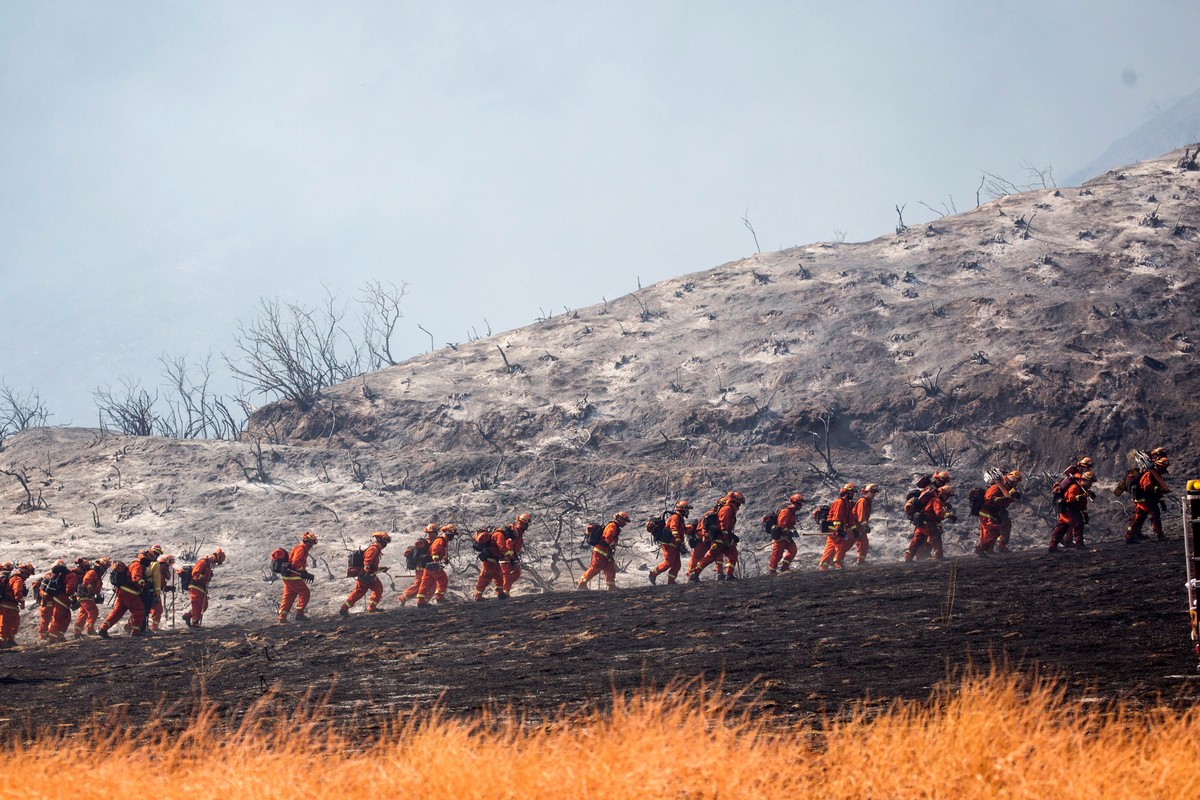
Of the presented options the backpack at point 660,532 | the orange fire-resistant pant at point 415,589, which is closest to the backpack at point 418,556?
the orange fire-resistant pant at point 415,589

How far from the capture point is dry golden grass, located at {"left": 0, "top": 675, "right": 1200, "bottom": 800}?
16.6 feet

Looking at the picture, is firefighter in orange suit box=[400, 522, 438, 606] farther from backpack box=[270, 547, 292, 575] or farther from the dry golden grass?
the dry golden grass

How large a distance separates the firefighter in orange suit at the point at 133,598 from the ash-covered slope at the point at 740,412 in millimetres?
3424

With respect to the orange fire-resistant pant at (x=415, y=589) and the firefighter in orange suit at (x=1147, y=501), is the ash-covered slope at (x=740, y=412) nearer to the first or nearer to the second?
the orange fire-resistant pant at (x=415, y=589)

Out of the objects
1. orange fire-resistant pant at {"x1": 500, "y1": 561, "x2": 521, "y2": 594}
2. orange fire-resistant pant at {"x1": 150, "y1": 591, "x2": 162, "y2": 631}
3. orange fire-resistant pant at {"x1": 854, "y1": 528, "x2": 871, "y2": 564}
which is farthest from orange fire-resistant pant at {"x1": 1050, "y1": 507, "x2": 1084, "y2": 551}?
orange fire-resistant pant at {"x1": 150, "y1": 591, "x2": 162, "y2": 631}

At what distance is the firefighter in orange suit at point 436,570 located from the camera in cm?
1886

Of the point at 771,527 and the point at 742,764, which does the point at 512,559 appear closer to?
the point at 771,527

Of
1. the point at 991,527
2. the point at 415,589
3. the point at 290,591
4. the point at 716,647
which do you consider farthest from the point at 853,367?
→ the point at 716,647

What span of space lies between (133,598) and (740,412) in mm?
18250

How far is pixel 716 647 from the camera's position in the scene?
1081 cm

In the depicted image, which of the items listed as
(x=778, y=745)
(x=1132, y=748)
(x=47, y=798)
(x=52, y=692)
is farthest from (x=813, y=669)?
(x=52, y=692)

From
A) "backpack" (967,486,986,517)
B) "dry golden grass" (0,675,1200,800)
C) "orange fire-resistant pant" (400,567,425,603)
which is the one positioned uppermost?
"backpack" (967,486,986,517)

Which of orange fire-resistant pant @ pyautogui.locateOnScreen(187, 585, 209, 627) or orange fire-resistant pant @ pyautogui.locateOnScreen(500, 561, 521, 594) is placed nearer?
orange fire-resistant pant @ pyautogui.locateOnScreen(500, 561, 521, 594)

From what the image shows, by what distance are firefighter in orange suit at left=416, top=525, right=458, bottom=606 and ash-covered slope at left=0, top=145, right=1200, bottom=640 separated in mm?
4386
